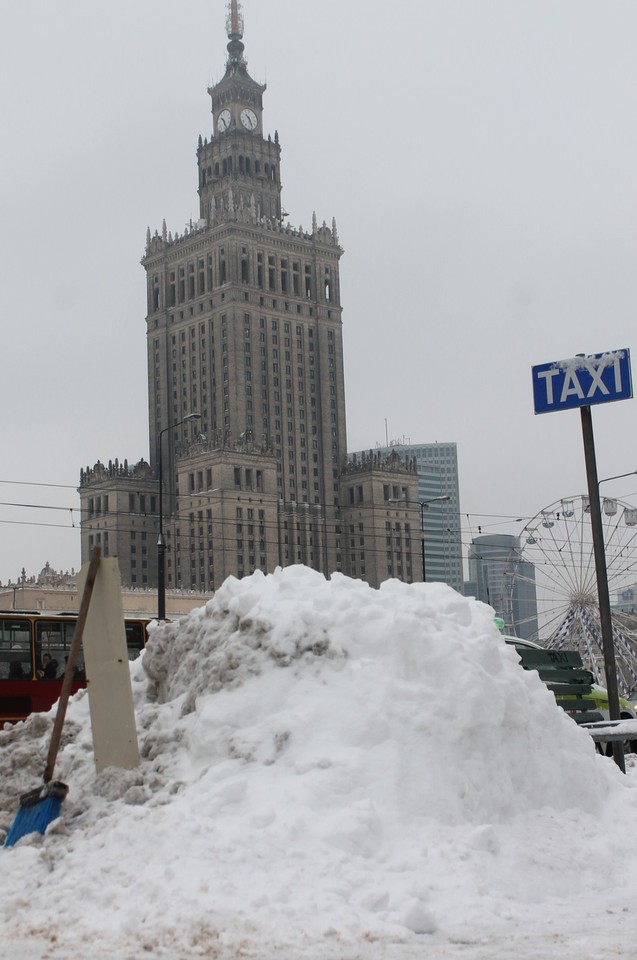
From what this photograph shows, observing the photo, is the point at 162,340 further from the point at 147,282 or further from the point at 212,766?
the point at 212,766

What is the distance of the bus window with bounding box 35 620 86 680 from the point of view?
21.7m

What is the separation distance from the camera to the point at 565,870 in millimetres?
9023

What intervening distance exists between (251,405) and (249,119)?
134 feet

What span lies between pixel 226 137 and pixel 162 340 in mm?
28582

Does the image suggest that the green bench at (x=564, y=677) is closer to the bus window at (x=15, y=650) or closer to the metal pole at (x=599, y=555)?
the metal pole at (x=599, y=555)

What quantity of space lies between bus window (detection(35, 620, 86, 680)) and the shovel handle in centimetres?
1129

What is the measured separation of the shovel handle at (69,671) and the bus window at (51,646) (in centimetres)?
1129

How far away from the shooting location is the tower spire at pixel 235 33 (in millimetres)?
150625

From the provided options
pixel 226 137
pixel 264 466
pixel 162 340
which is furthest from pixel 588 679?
pixel 226 137

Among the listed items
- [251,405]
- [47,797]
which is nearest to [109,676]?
[47,797]

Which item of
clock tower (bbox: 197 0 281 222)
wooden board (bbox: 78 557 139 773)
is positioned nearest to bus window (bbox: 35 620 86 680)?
wooden board (bbox: 78 557 139 773)

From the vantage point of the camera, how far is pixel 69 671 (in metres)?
10.4

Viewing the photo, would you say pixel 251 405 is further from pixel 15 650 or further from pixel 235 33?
pixel 15 650

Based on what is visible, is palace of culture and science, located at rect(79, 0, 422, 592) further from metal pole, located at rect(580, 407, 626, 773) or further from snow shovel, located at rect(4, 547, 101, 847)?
A: snow shovel, located at rect(4, 547, 101, 847)
